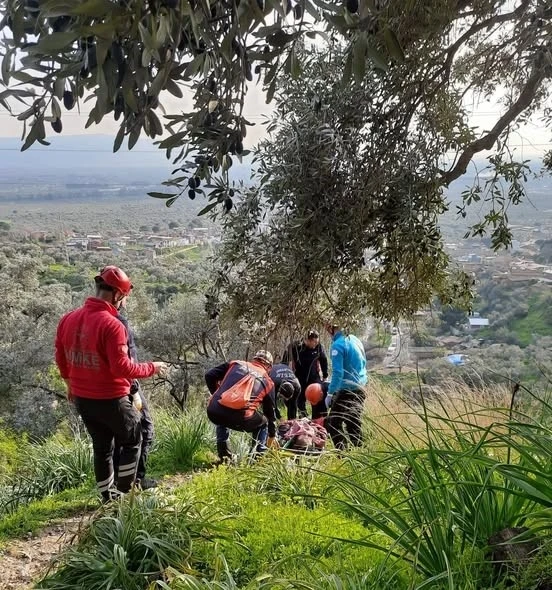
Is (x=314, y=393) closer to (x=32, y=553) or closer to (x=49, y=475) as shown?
(x=49, y=475)

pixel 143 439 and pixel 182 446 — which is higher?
pixel 143 439

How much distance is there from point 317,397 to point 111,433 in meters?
3.05

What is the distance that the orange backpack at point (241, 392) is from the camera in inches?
200

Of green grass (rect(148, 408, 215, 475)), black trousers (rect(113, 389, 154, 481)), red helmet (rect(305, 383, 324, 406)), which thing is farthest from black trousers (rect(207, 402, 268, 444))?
red helmet (rect(305, 383, 324, 406))

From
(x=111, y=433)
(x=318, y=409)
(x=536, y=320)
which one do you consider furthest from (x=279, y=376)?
(x=536, y=320)

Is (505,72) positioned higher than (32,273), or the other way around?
(505,72)

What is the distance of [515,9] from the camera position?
3.12m

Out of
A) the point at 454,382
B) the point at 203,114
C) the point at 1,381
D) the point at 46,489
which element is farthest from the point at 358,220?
the point at 1,381

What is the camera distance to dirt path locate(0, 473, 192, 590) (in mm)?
3756

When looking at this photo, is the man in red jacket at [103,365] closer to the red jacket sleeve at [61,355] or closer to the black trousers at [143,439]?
the red jacket sleeve at [61,355]

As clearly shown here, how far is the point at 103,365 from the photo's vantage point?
404 cm

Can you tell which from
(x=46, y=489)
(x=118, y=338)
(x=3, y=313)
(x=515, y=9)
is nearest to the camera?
(x=515, y=9)

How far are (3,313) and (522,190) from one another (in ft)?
54.3

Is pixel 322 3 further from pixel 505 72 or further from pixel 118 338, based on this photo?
pixel 505 72
